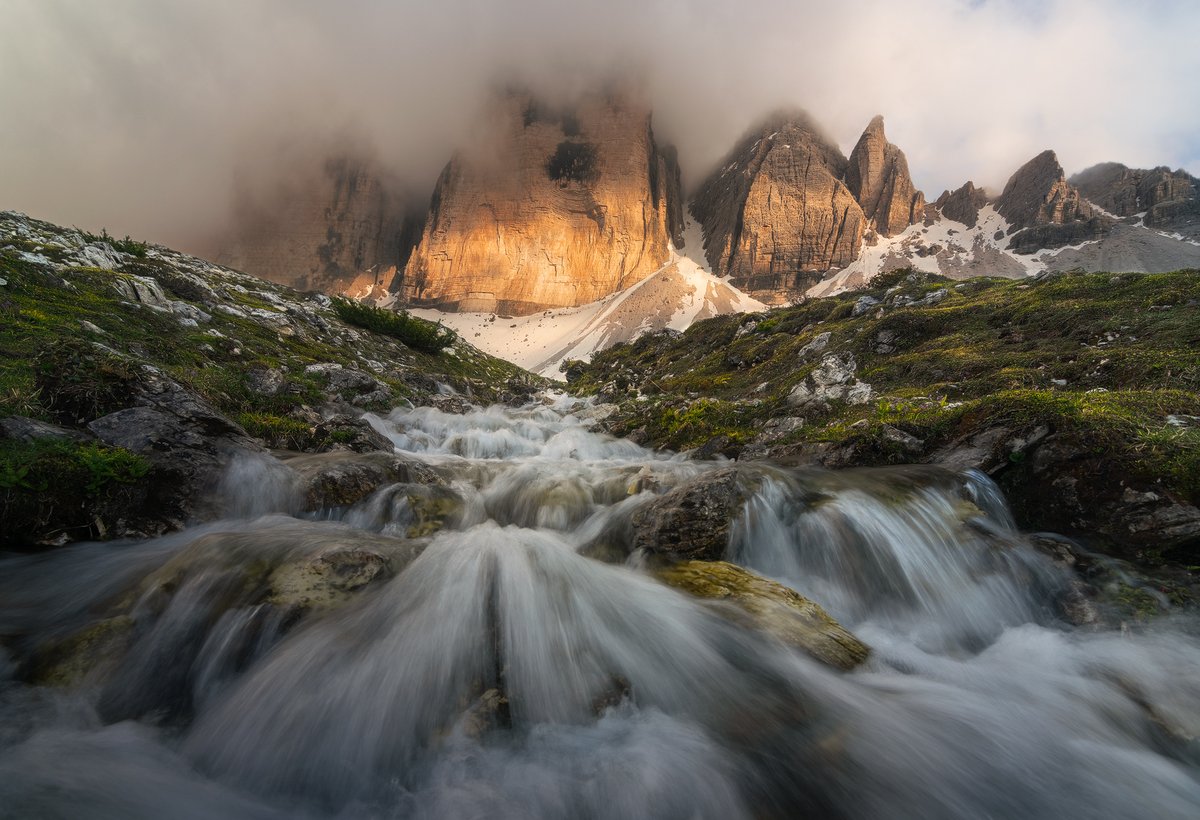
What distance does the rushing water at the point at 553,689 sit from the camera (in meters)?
2.64

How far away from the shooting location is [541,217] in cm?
11906

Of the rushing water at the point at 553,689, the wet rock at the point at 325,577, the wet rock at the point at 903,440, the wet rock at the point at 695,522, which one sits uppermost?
the wet rock at the point at 903,440

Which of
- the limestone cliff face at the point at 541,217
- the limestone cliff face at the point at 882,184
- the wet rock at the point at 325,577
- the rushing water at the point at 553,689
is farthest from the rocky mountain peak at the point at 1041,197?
the wet rock at the point at 325,577

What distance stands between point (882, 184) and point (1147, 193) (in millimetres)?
65683

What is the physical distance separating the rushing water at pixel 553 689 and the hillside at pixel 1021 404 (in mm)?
943

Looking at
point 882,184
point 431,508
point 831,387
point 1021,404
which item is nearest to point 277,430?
point 431,508

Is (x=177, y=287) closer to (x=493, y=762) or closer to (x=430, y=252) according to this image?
(x=493, y=762)

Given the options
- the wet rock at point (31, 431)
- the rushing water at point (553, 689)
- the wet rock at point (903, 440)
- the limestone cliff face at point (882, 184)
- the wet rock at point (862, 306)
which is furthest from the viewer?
the limestone cliff face at point (882, 184)

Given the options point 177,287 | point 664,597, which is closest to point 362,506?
point 664,597

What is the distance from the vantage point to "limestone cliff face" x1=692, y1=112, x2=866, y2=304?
124m

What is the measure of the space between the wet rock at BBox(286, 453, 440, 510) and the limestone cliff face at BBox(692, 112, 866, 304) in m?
129

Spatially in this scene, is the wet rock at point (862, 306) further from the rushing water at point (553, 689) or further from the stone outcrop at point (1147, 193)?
the stone outcrop at point (1147, 193)

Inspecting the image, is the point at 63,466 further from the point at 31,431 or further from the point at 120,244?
the point at 120,244

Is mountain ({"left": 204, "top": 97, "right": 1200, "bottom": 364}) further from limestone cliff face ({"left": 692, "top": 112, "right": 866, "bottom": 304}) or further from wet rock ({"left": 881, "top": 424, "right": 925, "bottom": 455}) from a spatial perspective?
wet rock ({"left": 881, "top": 424, "right": 925, "bottom": 455})
